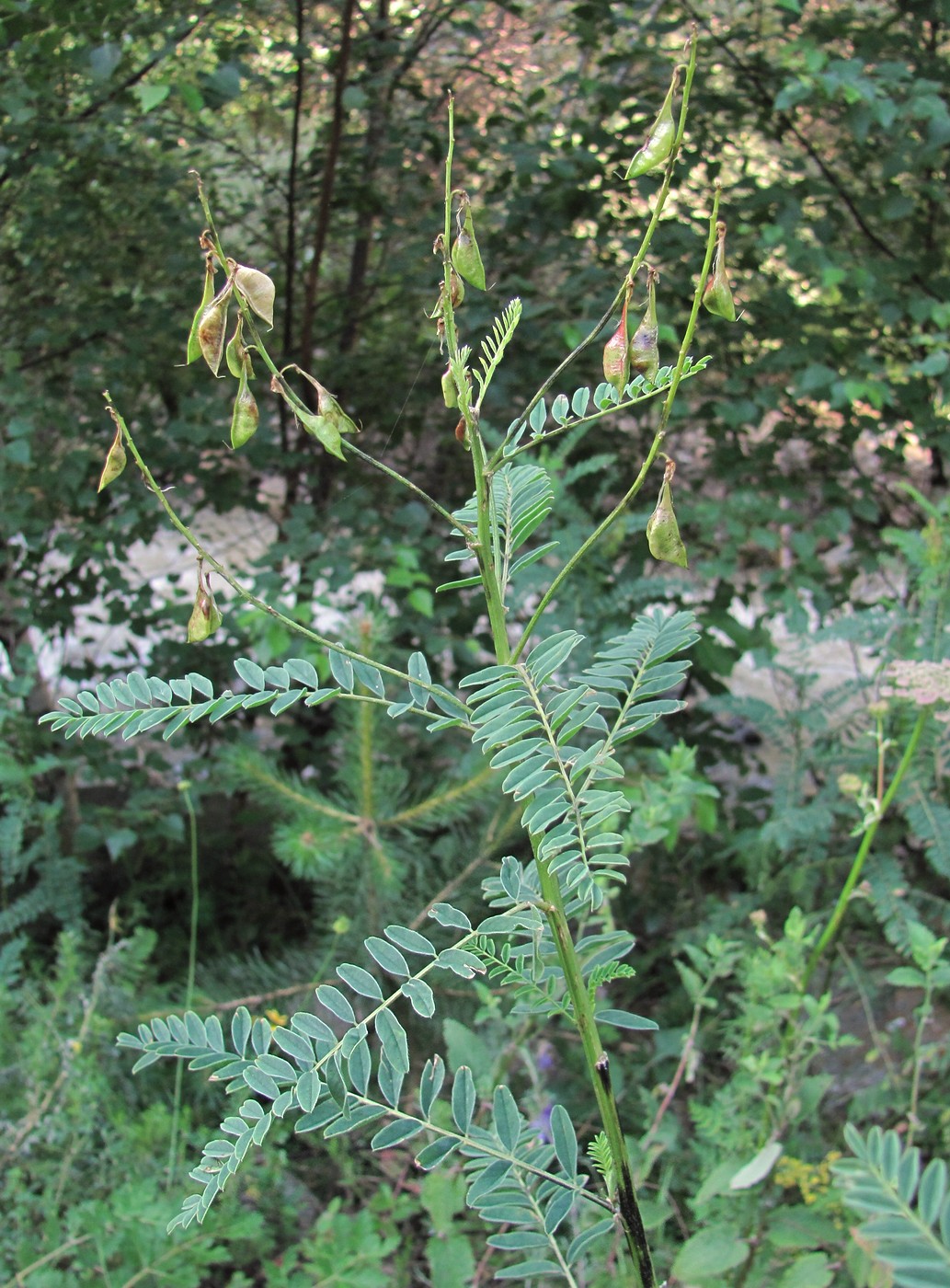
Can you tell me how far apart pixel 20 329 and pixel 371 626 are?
1105mm

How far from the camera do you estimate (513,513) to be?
0.75 meters

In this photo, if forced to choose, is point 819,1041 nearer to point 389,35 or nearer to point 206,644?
point 206,644

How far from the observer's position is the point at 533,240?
6.95 feet

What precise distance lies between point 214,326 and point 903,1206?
1.59 ft

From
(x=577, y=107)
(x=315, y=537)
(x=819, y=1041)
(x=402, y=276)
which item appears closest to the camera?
(x=819, y=1041)

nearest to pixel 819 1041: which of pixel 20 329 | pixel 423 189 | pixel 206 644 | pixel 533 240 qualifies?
pixel 206 644

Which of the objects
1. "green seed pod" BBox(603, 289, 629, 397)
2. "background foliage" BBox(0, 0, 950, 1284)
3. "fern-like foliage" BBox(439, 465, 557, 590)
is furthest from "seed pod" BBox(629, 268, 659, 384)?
"background foliage" BBox(0, 0, 950, 1284)

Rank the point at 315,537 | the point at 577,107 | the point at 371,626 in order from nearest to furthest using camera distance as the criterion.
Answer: the point at 371,626 → the point at 315,537 → the point at 577,107

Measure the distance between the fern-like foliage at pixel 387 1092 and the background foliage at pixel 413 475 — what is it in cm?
68

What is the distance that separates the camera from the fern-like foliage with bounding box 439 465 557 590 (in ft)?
2.26

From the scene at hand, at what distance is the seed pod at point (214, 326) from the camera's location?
561 mm

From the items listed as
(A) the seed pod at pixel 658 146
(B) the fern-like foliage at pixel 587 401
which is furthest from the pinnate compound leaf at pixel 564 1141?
(A) the seed pod at pixel 658 146

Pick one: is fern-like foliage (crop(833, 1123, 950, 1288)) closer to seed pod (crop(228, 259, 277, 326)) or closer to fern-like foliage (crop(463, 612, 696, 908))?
fern-like foliage (crop(463, 612, 696, 908))

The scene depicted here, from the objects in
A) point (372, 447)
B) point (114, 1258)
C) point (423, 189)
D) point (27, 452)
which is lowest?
point (114, 1258)
